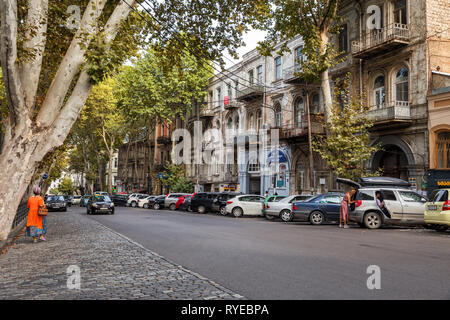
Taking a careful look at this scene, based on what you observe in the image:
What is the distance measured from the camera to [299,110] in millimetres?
31766

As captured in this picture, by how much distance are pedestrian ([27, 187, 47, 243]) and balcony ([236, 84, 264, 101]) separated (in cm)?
2555

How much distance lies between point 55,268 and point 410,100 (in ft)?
66.2

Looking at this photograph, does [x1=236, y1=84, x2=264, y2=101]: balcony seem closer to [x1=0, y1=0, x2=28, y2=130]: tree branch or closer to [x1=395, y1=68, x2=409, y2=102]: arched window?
[x1=395, y1=68, x2=409, y2=102]: arched window

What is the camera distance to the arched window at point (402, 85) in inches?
904

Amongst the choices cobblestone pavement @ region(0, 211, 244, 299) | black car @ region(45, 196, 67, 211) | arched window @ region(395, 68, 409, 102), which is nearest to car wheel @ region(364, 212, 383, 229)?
arched window @ region(395, 68, 409, 102)

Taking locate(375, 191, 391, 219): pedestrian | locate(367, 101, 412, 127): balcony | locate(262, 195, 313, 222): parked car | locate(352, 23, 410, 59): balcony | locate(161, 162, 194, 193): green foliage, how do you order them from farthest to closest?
locate(161, 162, 194, 193): green foliage < locate(352, 23, 410, 59): balcony < locate(262, 195, 313, 222): parked car < locate(367, 101, 412, 127): balcony < locate(375, 191, 391, 219): pedestrian

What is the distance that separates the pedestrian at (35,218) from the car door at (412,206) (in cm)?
1312

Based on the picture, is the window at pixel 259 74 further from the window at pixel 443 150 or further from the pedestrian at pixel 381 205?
the pedestrian at pixel 381 205

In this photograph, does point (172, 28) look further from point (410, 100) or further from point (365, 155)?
point (410, 100)

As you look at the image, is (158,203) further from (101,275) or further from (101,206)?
(101,275)

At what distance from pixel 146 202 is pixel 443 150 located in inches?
1141

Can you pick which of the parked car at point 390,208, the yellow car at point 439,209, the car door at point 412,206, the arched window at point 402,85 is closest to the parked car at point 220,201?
the arched window at point 402,85

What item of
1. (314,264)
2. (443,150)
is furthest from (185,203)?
(314,264)

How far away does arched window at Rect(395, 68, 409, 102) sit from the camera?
2295 centimetres
